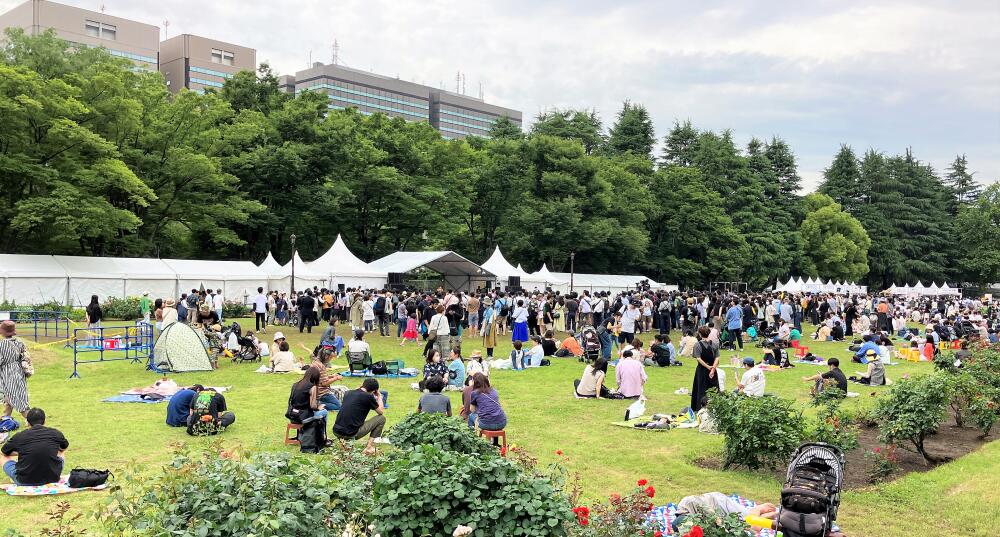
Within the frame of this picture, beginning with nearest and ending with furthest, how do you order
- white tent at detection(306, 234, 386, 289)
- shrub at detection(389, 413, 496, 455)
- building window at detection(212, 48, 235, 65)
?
1. shrub at detection(389, 413, 496, 455)
2. white tent at detection(306, 234, 386, 289)
3. building window at detection(212, 48, 235, 65)

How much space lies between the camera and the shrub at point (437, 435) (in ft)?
19.6

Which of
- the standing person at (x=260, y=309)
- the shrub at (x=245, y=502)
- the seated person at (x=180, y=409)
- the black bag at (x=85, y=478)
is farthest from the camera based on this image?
the standing person at (x=260, y=309)

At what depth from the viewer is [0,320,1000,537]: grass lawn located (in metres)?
6.77

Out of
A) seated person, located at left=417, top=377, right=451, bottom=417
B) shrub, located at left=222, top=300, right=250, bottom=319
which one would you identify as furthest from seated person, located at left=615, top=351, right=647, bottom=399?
shrub, located at left=222, top=300, right=250, bottom=319

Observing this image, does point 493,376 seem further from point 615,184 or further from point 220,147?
point 615,184

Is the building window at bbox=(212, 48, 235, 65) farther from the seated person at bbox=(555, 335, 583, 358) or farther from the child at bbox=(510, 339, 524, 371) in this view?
the child at bbox=(510, 339, 524, 371)

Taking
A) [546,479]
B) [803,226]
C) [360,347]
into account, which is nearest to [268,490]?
[546,479]

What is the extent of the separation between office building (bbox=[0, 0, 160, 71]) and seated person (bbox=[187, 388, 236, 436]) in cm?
6975

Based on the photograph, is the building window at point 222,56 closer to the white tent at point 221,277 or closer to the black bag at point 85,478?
the white tent at point 221,277

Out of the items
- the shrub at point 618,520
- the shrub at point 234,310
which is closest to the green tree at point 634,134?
the shrub at point 234,310

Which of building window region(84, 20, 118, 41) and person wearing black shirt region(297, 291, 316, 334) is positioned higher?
building window region(84, 20, 118, 41)

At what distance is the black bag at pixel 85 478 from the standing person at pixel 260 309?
625 inches

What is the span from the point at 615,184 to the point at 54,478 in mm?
45066

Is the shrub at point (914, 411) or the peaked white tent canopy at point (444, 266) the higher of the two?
the peaked white tent canopy at point (444, 266)
